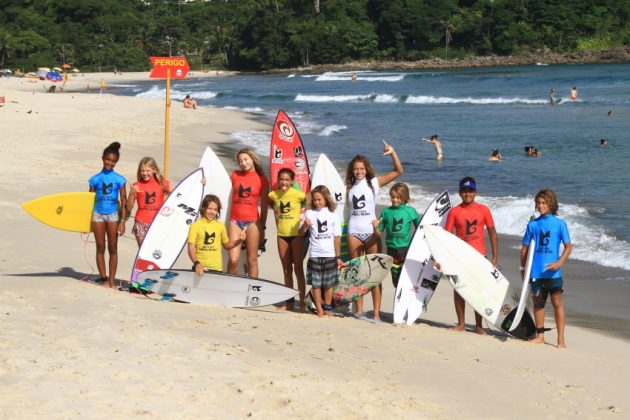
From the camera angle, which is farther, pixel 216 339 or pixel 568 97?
pixel 568 97

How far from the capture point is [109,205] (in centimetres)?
809

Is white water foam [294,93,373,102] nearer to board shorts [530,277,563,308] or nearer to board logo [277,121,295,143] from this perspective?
board logo [277,121,295,143]

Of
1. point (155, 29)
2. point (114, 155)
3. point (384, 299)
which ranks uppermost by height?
point (155, 29)

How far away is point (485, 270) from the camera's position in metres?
7.61

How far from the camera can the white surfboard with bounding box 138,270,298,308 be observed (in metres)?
7.75

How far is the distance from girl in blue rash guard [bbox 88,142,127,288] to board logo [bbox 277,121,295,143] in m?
2.65

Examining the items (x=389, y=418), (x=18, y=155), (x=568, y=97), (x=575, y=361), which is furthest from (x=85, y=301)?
(x=568, y=97)

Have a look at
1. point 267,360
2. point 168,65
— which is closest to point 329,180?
point 168,65

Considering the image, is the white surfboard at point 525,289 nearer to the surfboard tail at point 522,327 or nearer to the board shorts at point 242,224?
the surfboard tail at point 522,327

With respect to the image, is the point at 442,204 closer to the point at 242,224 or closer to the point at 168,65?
the point at 242,224

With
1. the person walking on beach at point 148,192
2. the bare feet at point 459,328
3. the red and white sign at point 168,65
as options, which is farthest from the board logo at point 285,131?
the bare feet at point 459,328

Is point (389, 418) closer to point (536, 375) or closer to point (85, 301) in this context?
point (536, 375)

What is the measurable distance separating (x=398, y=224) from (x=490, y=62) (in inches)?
4250

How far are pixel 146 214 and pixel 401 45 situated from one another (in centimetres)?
11918
